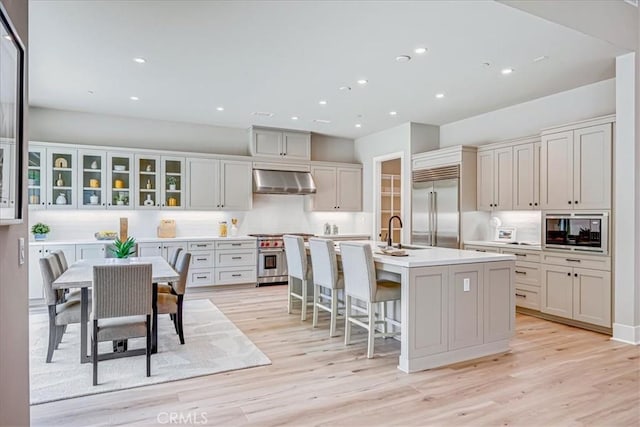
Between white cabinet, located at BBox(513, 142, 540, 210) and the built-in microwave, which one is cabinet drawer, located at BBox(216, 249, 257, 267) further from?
the built-in microwave

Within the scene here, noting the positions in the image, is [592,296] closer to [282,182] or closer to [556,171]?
[556,171]

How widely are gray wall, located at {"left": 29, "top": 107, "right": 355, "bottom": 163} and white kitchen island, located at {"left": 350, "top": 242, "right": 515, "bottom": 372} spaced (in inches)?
186

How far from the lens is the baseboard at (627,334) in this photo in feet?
13.0

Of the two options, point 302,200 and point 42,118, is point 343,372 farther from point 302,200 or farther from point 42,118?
point 42,118

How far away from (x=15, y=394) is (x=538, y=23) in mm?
4327

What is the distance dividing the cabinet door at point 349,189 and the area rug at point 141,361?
4144 mm

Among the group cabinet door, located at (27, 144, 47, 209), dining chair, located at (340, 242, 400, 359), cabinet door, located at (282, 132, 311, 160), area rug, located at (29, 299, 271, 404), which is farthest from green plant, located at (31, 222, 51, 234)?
dining chair, located at (340, 242, 400, 359)

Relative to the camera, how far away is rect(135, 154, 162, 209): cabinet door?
6.50 meters

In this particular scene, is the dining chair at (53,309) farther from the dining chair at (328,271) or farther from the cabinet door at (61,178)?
the cabinet door at (61,178)

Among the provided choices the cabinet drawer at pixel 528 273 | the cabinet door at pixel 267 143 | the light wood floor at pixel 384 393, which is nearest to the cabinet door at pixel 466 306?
the light wood floor at pixel 384 393

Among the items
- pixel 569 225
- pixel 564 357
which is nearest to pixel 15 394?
pixel 564 357

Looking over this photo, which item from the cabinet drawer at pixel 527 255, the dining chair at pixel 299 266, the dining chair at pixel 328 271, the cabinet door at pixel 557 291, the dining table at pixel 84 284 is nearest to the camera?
the dining table at pixel 84 284

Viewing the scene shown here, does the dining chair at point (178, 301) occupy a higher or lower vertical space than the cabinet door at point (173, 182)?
lower

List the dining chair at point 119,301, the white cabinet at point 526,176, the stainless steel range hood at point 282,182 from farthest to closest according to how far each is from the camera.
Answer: the stainless steel range hood at point 282,182 < the white cabinet at point 526,176 < the dining chair at point 119,301
